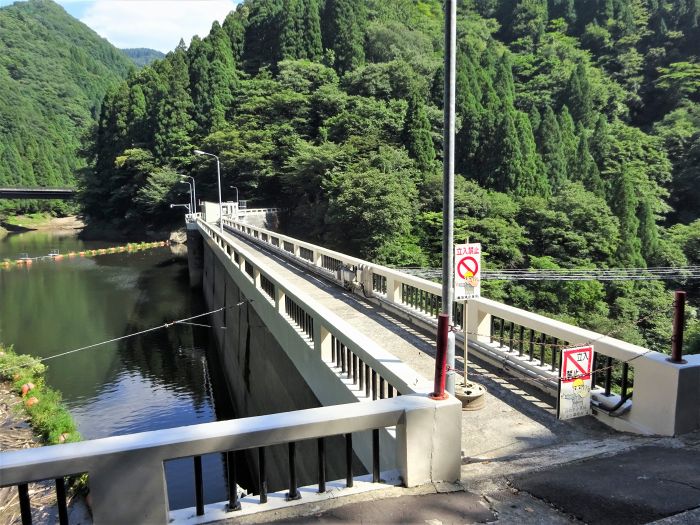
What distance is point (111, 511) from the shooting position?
10.6 ft

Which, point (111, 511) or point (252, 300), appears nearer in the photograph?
point (111, 511)

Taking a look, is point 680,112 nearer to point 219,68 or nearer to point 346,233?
point 346,233

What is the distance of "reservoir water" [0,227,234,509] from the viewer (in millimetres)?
17375

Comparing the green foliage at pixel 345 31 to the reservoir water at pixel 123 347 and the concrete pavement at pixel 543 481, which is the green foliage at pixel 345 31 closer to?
the reservoir water at pixel 123 347

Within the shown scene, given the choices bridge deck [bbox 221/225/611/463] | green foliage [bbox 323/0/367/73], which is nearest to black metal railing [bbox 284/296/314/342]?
bridge deck [bbox 221/225/611/463]

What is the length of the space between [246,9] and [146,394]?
97392 mm

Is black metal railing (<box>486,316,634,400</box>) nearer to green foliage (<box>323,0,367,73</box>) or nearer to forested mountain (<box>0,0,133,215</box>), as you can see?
green foliage (<box>323,0,367,73</box>)

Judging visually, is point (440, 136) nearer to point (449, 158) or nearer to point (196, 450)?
point (449, 158)

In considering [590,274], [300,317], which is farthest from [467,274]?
[590,274]

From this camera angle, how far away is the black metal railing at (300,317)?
29.2ft

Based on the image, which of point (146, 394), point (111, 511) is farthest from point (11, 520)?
point (146, 394)

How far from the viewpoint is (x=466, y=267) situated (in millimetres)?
6324

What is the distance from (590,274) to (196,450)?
37715mm

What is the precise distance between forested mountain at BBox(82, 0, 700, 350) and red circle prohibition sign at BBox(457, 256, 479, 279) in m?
16.1
